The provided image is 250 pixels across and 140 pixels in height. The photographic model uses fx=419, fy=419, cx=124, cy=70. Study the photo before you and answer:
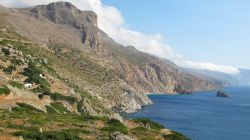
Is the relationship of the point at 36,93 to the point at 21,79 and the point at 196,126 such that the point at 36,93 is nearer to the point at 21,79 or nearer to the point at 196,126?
the point at 21,79

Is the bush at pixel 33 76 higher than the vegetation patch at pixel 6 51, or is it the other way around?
the vegetation patch at pixel 6 51

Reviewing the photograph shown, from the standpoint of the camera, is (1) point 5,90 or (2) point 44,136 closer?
(2) point 44,136

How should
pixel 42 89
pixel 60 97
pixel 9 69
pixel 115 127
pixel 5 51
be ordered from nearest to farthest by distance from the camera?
1. pixel 115 127
2. pixel 42 89
3. pixel 60 97
4. pixel 9 69
5. pixel 5 51

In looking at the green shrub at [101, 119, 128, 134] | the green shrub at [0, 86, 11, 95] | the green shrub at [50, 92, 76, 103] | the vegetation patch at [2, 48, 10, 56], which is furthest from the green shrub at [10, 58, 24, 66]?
the green shrub at [101, 119, 128, 134]

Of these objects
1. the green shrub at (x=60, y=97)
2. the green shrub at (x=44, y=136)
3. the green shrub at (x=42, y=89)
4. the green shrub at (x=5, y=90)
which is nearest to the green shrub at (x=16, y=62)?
the green shrub at (x=42, y=89)

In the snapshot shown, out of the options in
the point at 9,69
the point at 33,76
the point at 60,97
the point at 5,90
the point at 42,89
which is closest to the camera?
the point at 5,90

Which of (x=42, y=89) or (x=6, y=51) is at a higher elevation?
(x=6, y=51)

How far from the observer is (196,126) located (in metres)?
186

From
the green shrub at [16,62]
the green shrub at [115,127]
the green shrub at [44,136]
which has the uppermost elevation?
the green shrub at [16,62]

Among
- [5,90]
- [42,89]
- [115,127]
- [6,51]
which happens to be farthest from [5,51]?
[115,127]

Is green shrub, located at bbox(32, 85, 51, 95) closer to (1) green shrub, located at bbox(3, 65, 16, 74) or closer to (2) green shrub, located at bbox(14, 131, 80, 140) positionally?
(1) green shrub, located at bbox(3, 65, 16, 74)

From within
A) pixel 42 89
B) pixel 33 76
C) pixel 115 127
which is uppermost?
pixel 33 76

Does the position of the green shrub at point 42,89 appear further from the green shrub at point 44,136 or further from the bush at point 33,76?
the green shrub at point 44,136

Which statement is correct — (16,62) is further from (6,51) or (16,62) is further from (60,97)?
(60,97)
